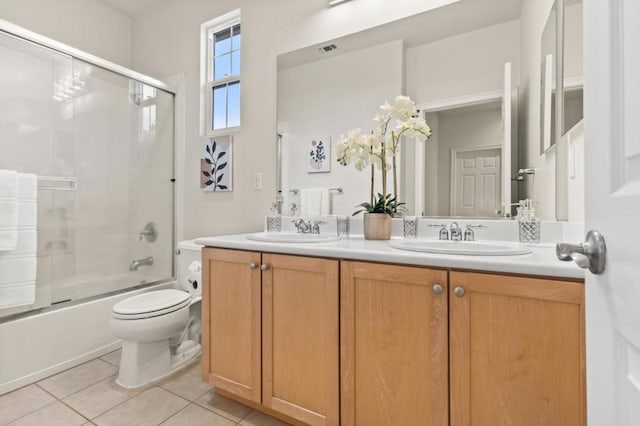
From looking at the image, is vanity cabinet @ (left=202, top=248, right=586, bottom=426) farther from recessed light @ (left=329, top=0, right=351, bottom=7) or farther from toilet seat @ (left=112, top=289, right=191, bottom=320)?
recessed light @ (left=329, top=0, right=351, bottom=7)

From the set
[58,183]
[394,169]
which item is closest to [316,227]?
[394,169]

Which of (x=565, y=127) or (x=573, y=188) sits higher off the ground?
(x=565, y=127)

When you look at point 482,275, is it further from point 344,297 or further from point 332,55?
point 332,55

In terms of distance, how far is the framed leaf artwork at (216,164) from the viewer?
235cm

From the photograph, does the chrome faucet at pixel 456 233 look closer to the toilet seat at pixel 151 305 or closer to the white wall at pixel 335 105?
the white wall at pixel 335 105

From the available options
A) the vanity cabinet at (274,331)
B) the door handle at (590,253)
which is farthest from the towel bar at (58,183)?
the door handle at (590,253)

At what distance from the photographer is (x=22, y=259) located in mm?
1730

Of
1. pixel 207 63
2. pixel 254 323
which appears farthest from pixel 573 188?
pixel 207 63

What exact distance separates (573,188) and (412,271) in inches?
27.2

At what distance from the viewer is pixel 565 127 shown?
1205 mm

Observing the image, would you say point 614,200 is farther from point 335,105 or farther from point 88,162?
point 88,162

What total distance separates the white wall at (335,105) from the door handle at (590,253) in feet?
4.04

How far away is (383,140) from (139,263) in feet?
6.97

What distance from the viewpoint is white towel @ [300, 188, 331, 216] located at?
1951 millimetres
